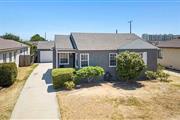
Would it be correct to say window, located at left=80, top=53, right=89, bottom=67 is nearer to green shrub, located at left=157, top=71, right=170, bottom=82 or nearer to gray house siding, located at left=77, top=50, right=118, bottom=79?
gray house siding, located at left=77, top=50, right=118, bottom=79

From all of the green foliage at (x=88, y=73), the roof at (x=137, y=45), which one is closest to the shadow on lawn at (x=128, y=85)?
the green foliage at (x=88, y=73)

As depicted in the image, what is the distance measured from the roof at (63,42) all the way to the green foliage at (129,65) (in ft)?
17.9

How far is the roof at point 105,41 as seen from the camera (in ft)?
72.0

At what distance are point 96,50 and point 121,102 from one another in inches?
321

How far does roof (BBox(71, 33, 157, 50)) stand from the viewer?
21.9 metres

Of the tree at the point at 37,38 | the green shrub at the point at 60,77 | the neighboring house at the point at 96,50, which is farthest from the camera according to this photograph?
the tree at the point at 37,38

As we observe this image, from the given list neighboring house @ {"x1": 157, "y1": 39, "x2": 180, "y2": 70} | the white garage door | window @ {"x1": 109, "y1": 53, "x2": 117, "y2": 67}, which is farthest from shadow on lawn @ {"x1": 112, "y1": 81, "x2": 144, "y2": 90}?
the white garage door

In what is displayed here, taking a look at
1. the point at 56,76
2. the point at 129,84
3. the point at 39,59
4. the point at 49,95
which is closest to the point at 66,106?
the point at 49,95

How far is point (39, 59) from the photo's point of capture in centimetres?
4022

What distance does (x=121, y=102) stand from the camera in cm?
1395

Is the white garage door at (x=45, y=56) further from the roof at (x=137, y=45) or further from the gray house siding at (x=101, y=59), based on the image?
the roof at (x=137, y=45)

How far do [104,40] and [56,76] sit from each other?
8211mm

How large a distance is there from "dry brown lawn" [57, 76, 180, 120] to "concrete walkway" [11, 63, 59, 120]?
0.54m

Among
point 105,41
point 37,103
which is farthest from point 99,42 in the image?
point 37,103
